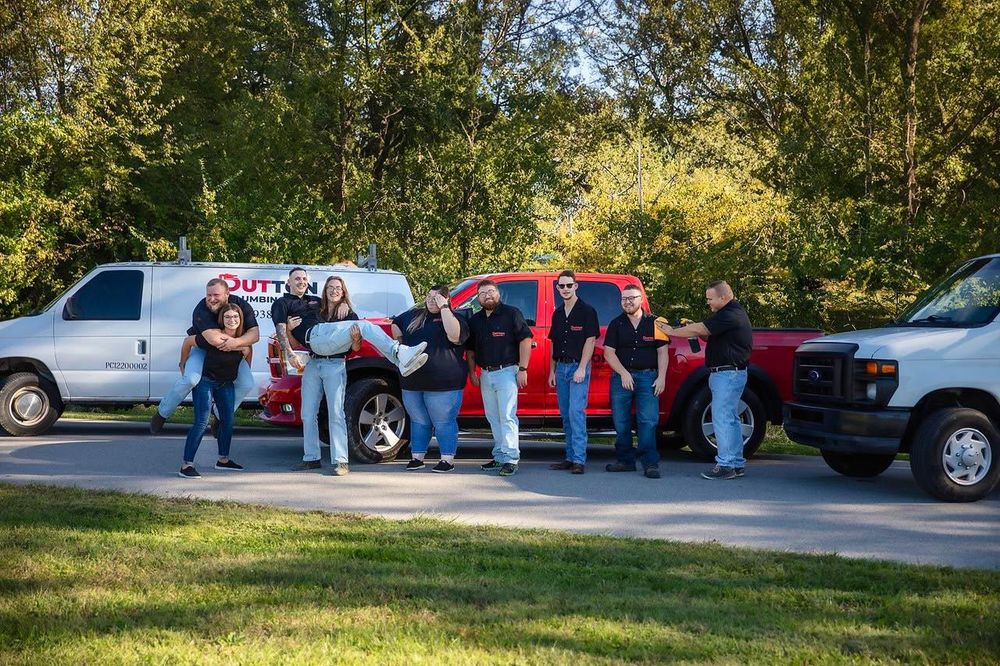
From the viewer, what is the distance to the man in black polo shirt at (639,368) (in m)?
11.2

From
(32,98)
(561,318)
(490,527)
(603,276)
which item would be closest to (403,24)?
(32,98)

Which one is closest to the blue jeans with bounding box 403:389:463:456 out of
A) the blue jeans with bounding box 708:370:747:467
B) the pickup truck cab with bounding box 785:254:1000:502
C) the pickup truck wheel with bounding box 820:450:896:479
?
the blue jeans with bounding box 708:370:747:467

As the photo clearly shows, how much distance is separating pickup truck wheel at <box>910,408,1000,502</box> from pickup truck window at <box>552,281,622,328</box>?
3893 millimetres

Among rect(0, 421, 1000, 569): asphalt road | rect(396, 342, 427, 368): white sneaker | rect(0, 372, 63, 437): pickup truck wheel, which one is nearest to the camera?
rect(0, 421, 1000, 569): asphalt road

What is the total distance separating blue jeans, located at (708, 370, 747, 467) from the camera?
1101cm

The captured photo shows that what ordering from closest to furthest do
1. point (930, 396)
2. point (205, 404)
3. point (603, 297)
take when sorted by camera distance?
point (930, 396) < point (205, 404) < point (603, 297)

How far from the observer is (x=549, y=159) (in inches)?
906

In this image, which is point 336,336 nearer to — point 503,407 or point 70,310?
point 503,407

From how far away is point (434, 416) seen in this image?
1129 centimetres

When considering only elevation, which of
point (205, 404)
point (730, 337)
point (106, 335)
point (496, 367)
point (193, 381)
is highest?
point (106, 335)

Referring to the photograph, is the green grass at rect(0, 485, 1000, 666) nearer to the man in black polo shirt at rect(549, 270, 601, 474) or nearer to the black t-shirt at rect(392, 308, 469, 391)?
the black t-shirt at rect(392, 308, 469, 391)

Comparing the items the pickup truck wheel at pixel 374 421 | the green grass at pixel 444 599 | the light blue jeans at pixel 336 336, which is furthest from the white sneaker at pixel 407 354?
the green grass at pixel 444 599

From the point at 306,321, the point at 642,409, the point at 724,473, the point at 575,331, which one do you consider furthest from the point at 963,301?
the point at 306,321

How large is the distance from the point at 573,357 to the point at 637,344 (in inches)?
23.8
